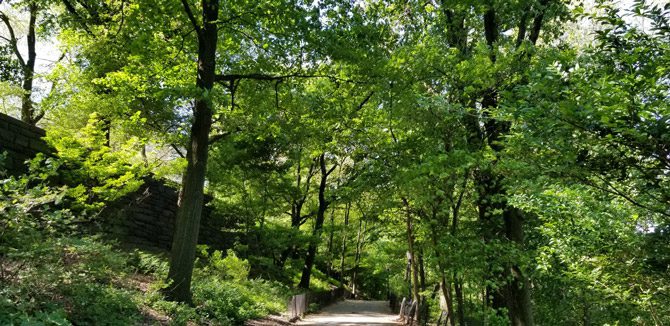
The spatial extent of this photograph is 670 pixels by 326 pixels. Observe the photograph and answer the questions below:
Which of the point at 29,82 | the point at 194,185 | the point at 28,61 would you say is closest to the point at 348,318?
the point at 194,185

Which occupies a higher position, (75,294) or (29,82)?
(29,82)

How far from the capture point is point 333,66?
33.5ft

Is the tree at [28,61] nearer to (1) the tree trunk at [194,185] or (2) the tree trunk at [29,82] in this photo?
(2) the tree trunk at [29,82]

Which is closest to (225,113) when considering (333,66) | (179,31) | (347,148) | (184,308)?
(179,31)

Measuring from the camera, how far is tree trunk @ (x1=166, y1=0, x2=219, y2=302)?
313 inches

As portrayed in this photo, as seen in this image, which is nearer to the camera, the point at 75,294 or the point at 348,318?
the point at 75,294

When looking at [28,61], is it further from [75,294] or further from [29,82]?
[75,294]

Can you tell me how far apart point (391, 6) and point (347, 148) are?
18.4ft

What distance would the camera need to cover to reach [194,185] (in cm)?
834

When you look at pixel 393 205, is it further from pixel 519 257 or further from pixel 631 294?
pixel 631 294

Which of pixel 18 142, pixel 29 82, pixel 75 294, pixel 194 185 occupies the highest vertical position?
pixel 29 82

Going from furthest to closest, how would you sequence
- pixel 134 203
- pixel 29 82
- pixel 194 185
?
pixel 29 82
pixel 134 203
pixel 194 185

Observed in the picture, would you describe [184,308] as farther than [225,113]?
No

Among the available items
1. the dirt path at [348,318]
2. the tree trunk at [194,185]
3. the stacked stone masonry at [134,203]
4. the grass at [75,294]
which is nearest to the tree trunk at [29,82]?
the stacked stone masonry at [134,203]
